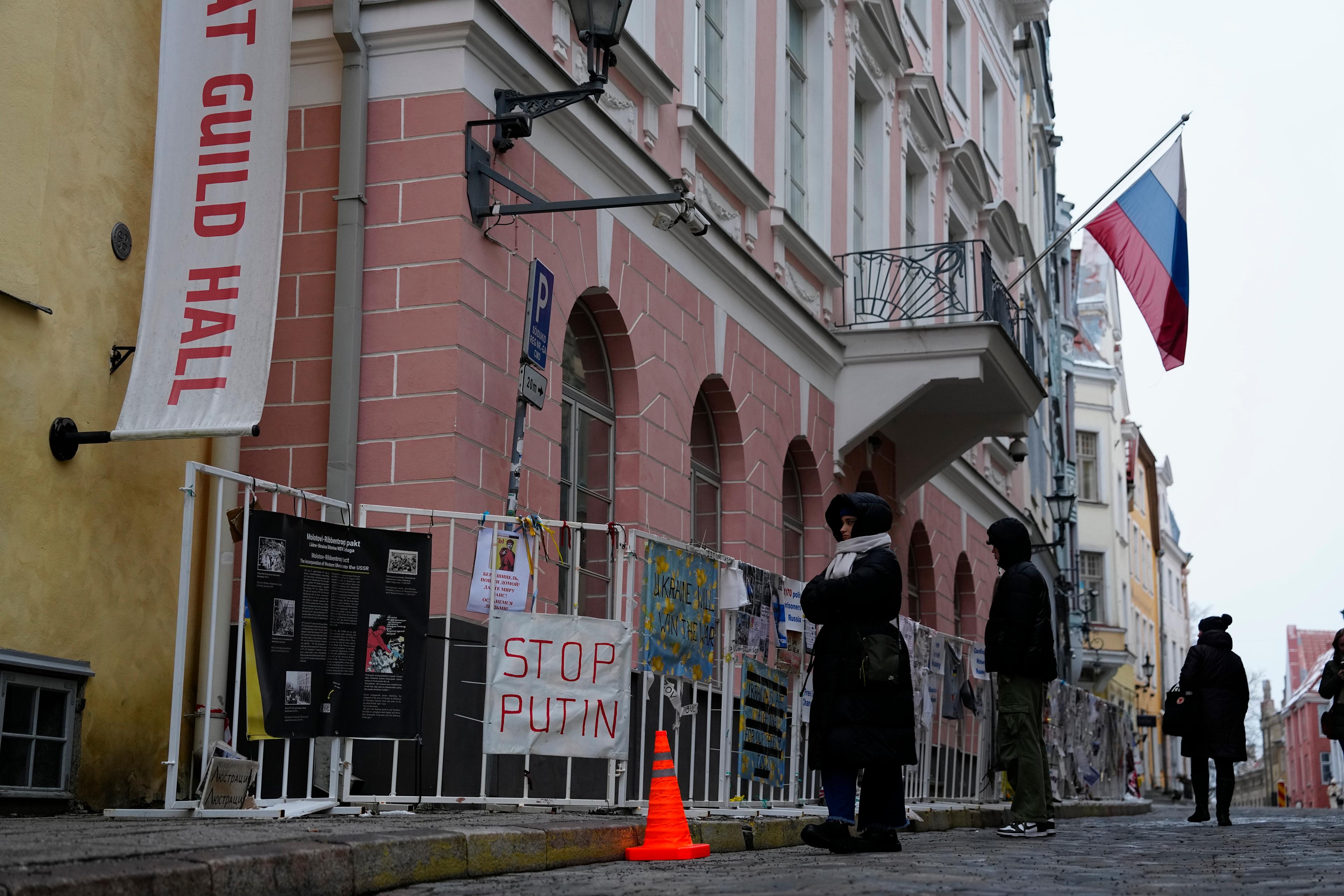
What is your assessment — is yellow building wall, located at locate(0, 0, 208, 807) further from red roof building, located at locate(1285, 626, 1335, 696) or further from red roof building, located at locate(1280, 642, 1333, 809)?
red roof building, located at locate(1285, 626, 1335, 696)

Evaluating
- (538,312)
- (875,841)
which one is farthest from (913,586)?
(875,841)

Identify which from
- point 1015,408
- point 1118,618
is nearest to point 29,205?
point 1015,408

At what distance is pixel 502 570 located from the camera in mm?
8312

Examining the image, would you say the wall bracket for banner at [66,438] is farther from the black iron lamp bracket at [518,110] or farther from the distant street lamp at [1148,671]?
the distant street lamp at [1148,671]

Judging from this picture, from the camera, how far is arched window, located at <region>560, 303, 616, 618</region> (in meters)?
11.5

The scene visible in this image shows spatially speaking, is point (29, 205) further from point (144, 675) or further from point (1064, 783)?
point (1064, 783)

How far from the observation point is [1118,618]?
52.8 metres

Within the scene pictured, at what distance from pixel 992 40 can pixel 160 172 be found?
19.0m

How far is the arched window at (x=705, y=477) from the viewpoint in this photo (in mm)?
13945

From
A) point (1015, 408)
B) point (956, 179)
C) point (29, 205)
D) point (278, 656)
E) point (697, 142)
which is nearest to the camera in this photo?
point (278, 656)

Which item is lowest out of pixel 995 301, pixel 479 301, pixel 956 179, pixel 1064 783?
pixel 1064 783

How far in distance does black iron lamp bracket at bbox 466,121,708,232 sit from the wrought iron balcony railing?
20.2 ft

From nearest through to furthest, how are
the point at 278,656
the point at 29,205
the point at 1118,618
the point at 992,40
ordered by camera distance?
the point at 278,656, the point at 29,205, the point at 992,40, the point at 1118,618

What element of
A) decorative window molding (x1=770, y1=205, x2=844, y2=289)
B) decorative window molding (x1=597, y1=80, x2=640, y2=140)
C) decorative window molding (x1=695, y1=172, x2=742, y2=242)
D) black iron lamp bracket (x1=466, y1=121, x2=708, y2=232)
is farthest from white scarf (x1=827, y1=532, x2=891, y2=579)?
decorative window molding (x1=770, y1=205, x2=844, y2=289)
